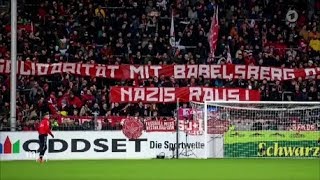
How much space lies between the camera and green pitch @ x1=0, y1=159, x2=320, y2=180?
17484 mm

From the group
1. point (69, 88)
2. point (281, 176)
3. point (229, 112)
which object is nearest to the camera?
point (281, 176)

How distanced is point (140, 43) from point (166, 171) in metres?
13.6

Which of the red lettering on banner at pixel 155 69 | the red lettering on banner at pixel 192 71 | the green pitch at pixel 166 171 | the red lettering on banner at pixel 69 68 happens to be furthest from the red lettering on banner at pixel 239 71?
the green pitch at pixel 166 171

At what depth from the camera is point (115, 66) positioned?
30.1m

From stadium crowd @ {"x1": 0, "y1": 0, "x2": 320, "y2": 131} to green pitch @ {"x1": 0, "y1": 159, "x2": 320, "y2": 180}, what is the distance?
5.26 metres

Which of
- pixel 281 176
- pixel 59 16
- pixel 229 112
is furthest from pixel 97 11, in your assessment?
pixel 281 176

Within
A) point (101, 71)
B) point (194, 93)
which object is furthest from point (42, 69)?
point (194, 93)

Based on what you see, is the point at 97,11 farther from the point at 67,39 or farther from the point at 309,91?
the point at 309,91

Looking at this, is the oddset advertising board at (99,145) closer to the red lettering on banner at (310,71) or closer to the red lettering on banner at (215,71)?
the red lettering on banner at (215,71)

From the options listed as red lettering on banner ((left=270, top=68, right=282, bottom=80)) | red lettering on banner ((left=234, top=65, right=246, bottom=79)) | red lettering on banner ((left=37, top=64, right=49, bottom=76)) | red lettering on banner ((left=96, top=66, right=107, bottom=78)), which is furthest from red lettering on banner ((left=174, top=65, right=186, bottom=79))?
red lettering on banner ((left=37, top=64, right=49, bottom=76))

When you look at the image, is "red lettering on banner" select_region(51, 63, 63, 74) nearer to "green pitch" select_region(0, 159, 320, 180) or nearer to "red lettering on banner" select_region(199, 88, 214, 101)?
"red lettering on banner" select_region(199, 88, 214, 101)

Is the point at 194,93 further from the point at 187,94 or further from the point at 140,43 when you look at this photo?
the point at 140,43

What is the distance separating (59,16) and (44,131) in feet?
33.4

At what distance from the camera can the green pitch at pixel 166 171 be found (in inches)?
688
